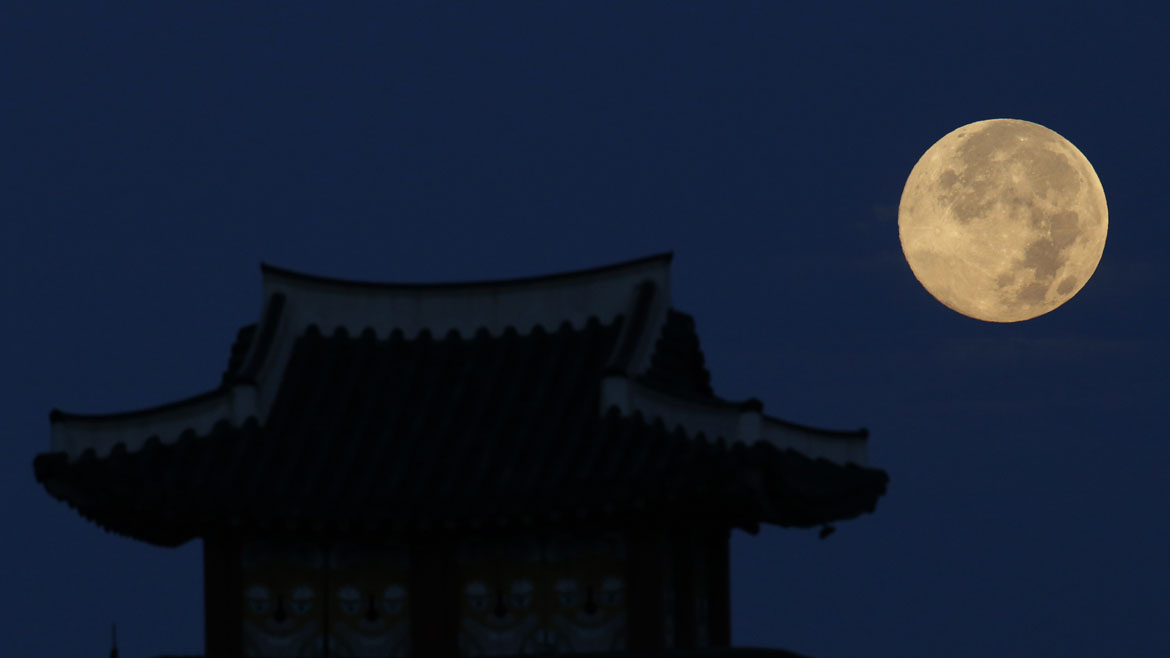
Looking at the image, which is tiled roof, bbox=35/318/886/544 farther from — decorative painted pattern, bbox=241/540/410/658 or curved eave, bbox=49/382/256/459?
decorative painted pattern, bbox=241/540/410/658

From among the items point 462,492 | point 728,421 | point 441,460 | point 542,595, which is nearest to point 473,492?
point 462,492

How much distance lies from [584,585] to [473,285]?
16.8ft

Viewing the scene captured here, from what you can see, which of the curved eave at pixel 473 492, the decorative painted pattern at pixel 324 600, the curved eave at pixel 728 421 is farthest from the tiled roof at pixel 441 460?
the decorative painted pattern at pixel 324 600

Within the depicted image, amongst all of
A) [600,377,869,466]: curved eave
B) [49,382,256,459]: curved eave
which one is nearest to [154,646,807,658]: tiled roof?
[600,377,869,466]: curved eave

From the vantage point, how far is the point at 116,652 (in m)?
26.5

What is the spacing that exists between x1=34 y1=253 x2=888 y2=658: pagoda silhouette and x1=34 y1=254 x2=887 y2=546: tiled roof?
34mm

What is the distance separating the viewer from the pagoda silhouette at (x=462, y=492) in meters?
25.3

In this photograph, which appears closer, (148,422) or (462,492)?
(462,492)

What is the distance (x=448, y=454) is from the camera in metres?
26.4

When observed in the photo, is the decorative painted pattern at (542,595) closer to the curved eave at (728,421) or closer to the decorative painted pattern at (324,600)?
the decorative painted pattern at (324,600)

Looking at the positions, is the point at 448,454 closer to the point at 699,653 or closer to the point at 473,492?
the point at 473,492

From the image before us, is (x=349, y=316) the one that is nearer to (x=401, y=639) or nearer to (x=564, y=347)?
(x=564, y=347)

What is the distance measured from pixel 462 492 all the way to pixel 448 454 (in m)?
1.00

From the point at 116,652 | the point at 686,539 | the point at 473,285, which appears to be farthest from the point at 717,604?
the point at 116,652
